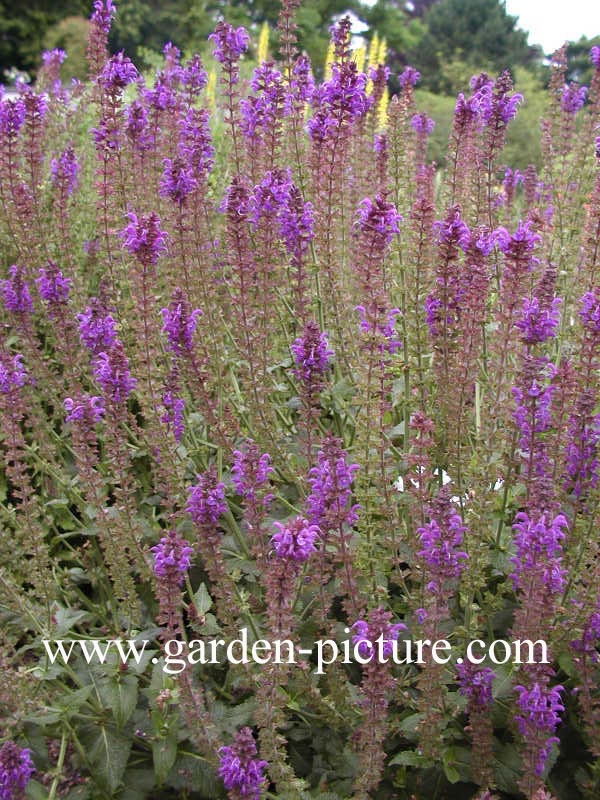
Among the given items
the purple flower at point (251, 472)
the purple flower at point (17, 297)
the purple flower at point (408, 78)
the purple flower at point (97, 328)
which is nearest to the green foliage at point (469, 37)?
the purple flower at point (408, 78)

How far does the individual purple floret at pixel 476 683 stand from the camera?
260 centimetres

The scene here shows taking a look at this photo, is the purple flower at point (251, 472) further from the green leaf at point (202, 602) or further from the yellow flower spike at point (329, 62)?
the yellow flower spike at point (329, 62)

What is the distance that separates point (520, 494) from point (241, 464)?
1.41 metres

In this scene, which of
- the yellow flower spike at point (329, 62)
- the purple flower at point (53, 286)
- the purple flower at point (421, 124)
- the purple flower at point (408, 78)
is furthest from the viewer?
the purple flower at point (421, 124)

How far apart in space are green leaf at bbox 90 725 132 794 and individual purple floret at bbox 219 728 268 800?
65 cm

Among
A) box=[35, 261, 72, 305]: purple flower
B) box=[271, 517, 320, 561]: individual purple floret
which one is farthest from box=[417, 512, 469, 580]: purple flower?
box=[35, 261, 72, 305]: purple flower

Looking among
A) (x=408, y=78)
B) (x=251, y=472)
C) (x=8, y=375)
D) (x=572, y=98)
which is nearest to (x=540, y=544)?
(x=251, y=472)

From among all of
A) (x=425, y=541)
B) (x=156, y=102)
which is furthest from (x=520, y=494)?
(x=156, y=102)

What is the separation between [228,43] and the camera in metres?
3.91

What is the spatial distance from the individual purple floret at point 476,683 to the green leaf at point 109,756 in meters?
1.29

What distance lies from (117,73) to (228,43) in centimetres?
67

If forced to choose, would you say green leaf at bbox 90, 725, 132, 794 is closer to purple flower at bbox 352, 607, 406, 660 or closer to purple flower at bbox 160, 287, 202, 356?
purple flower at bbox 352, 607, 406, 660

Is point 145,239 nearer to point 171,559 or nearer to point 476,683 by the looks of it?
point 171,559

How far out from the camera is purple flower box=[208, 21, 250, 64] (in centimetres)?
391
